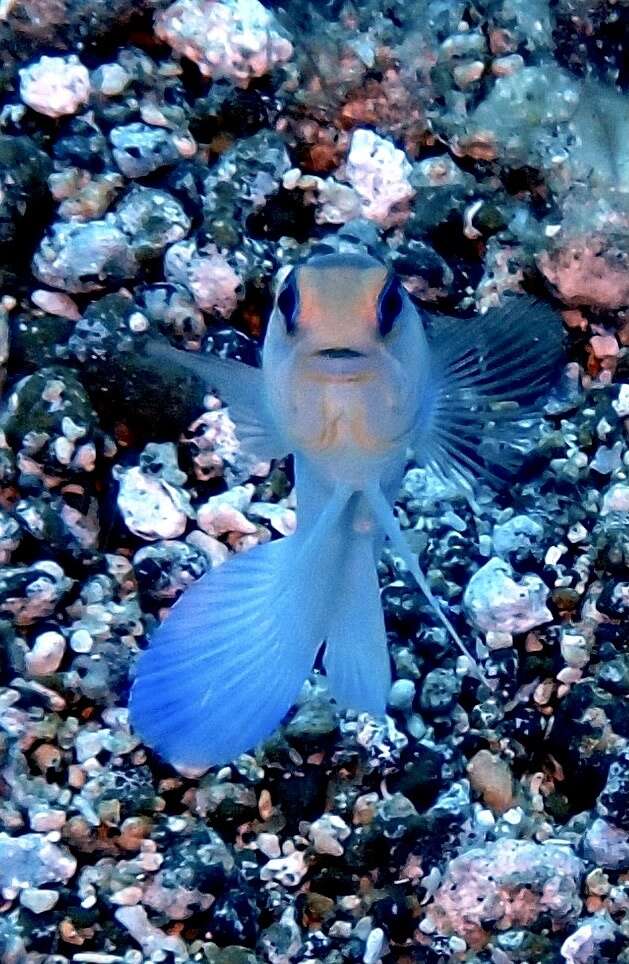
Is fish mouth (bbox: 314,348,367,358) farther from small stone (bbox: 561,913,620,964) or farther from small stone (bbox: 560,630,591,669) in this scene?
small stone (bbox: 561,913,620,964)

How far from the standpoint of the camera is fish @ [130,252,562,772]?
144 cm

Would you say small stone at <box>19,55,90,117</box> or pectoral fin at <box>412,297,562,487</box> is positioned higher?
small stone at <box>19,55,90,117</box>

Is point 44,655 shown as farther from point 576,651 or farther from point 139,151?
point 139,151

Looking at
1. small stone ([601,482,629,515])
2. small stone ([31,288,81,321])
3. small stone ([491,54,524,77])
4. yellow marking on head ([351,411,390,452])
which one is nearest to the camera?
yellow marking on head ([351,411,390,452])

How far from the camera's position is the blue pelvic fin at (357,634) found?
5.26 feet

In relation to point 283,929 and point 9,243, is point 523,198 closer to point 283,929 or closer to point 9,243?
point 9,243

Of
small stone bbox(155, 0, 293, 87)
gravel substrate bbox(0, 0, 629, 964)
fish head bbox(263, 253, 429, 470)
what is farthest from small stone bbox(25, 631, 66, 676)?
small stone bbox(155, 0, 293, 87)

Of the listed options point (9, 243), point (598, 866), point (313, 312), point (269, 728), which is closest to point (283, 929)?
point (269, 728)

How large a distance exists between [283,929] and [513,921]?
36cm

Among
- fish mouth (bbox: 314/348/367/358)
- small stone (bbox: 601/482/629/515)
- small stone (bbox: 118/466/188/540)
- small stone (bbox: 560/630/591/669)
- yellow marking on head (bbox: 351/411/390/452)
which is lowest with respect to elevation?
small stone (bbox: 560/630/591/669)

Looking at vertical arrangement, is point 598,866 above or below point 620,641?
below

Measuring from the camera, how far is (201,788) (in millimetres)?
1733

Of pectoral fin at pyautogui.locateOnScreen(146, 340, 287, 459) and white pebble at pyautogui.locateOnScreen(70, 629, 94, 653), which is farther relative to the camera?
white pebble at pyautogui.locateOnScreen(70, 629, 94, 653)

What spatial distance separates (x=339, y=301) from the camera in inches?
50.2
